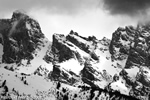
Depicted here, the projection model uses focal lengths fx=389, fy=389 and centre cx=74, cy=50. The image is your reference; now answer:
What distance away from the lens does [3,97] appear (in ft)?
649
